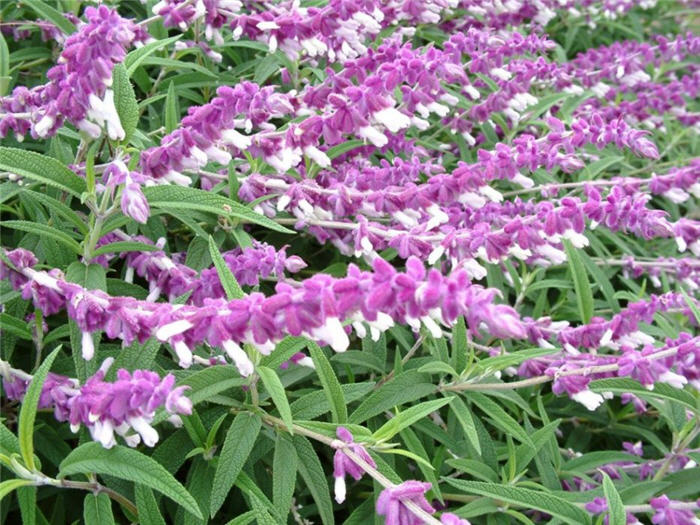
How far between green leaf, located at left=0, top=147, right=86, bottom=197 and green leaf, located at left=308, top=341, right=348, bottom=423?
0.65 m

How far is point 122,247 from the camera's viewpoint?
1.73 m

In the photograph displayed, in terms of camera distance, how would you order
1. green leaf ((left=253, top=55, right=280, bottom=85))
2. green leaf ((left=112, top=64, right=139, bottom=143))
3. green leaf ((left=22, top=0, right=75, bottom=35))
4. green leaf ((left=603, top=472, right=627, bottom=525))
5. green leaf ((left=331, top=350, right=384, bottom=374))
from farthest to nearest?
green leaf ((left=253, top=55, right=280, bottom=85))
green leaf ((left=22, top=0, right=75, bottom=35))
green leaf ((left=331, top=350, right=384, bottom=374))
green leaf ((left=112, top=64, right=139, bottom=143))
green leaf ((left=603, top=472, right=627, bottom=525))

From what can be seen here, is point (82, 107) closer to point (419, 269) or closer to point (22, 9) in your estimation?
point (419, 269)

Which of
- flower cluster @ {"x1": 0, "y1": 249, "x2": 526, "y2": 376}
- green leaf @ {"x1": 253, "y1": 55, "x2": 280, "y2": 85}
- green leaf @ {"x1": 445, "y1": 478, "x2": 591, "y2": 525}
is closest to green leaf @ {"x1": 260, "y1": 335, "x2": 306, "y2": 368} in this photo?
flower cluster @ {"x1": 0, "y1": 249, "x2": 526, "y2": 376}

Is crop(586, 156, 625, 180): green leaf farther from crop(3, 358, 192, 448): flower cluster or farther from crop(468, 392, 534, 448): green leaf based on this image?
crop(3, 358, 192, 448): flower cluster

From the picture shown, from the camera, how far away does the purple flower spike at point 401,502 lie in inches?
50.4

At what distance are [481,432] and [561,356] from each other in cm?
33

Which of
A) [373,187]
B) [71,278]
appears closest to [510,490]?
[373,187]

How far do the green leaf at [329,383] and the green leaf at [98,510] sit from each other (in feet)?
1.64

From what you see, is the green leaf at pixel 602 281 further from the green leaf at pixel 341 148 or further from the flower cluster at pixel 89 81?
the flower cluster at pixel 89 81

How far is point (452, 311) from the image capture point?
1.12m

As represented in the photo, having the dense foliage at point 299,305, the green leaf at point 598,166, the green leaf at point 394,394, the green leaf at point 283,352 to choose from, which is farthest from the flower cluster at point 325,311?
the green leaf at point 598,166

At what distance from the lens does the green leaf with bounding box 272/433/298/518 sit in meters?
1.54

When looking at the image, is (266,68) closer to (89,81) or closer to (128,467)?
(89,81)
